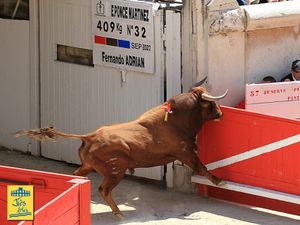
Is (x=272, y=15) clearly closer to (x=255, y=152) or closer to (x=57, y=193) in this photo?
(x=255, y=152)

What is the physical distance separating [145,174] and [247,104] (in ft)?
4.92

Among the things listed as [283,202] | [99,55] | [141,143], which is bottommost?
Answer: [283,202]

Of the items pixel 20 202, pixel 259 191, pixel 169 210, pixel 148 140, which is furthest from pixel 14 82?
pixel 20 202

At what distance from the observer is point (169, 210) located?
9914 millimetres

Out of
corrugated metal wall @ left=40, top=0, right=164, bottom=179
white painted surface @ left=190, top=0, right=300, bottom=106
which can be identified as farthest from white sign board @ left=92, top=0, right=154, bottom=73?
white painted surface @ left=190, top=0, right=300, bottom=106

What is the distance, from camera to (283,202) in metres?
9.88

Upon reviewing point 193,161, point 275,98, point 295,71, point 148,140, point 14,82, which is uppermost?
point 295,71

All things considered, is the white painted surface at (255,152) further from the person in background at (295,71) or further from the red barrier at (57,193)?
the red barrier at (57,193)

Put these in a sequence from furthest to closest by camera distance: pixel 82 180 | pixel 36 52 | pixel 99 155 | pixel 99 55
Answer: pixel 36 52 → pixel 99 55 → pixel 99 155 → pixel 82 180

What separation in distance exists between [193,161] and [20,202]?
3558 mm

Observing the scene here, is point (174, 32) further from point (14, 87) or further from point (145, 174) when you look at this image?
point (14, 87)

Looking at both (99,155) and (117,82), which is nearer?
(99,155)

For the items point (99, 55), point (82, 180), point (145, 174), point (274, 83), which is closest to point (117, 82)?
point (99, 55)

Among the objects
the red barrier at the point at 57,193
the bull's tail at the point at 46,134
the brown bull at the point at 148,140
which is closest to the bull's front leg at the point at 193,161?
the brown bull at the point at 148,140
